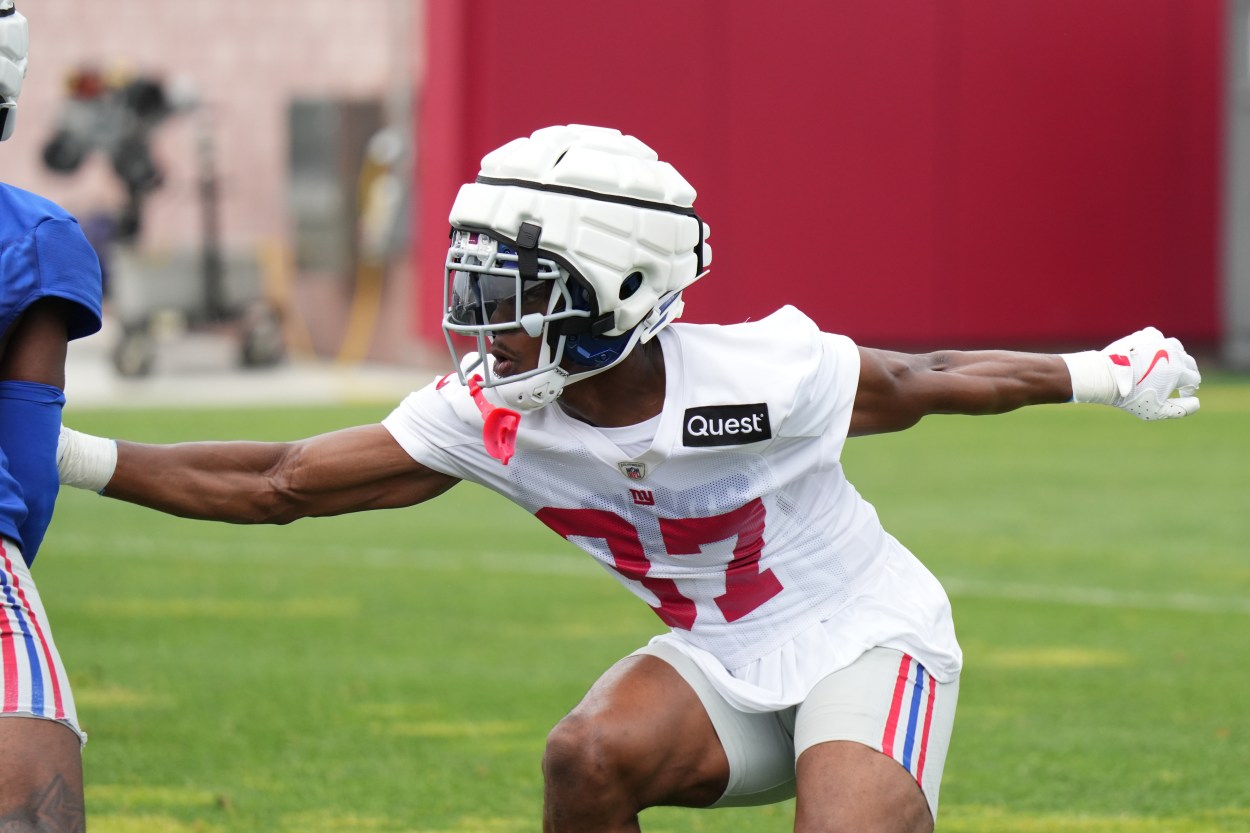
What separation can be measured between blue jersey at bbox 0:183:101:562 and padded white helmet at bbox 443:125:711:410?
A: 0.77 metres

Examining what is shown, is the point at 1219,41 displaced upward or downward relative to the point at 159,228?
upward

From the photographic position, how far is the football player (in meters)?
4.05

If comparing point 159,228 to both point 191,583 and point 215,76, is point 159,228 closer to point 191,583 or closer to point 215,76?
point 215,76

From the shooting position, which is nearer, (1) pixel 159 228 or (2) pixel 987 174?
(2) pixel 987 174

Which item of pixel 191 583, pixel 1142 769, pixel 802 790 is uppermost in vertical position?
pixel 802 790

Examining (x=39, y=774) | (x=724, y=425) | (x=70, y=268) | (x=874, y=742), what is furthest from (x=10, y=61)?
(x=874, y=742)

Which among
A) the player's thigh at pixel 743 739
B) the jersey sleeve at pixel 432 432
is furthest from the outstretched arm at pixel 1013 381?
the jersey sleeve at pixel 432 432

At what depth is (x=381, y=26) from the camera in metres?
26.9

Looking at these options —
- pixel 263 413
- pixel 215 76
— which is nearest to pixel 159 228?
pixel 215 76

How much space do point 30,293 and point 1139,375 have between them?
2.50m

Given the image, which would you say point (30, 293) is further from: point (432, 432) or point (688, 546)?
point (688, 546)

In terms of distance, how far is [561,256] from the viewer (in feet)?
13.2

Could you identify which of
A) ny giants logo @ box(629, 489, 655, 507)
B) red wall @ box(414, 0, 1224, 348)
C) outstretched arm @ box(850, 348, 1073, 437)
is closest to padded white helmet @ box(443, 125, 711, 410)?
ny giants logo @ box(629, 489, 655, 507)

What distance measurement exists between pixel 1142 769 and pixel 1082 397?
7.32 ft
